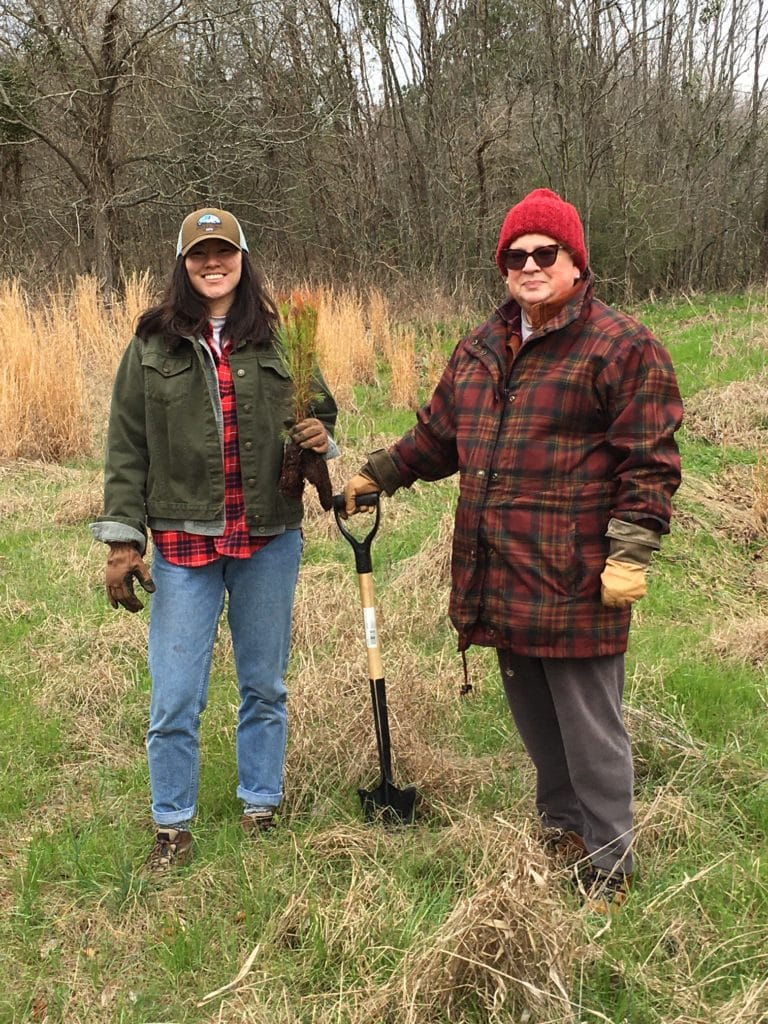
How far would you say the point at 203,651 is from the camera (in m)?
2.70

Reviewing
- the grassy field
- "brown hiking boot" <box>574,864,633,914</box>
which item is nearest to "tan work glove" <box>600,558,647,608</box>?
the grassy field

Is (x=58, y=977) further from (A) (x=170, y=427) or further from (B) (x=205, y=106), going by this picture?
(B) (x=205, y=106)

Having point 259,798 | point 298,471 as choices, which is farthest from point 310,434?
point 259,798

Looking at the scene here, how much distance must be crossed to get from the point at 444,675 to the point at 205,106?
544 inches

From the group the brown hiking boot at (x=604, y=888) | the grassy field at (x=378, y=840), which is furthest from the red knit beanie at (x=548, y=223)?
the brown hiking boot at (x=604, y=888)

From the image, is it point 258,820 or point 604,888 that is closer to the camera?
point 604,888

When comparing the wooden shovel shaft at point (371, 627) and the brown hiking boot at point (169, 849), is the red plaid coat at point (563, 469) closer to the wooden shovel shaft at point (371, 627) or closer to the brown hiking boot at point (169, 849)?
the wooden shovel shaft at point (371, 627)

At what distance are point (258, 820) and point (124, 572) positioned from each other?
97 centimetres

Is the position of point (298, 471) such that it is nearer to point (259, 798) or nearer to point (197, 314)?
point (197, 314)

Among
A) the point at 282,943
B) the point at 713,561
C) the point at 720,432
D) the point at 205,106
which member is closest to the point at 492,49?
the point at 205,106

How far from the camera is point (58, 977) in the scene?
234 cm

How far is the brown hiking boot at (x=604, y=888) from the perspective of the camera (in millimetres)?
2348

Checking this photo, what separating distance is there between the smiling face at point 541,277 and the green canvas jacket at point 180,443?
78 centimetres

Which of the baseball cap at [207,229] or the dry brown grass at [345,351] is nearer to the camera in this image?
the baseball cap at [207,229]
